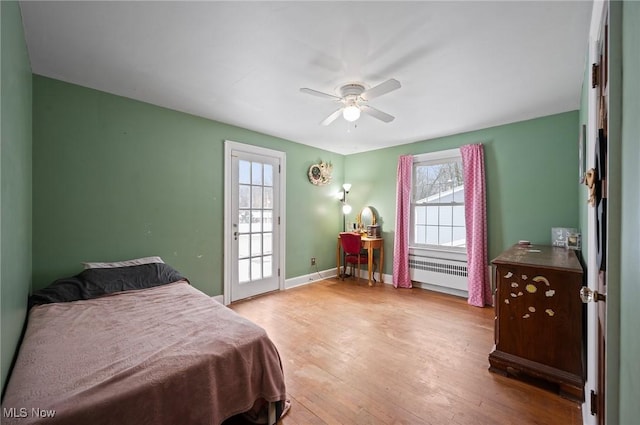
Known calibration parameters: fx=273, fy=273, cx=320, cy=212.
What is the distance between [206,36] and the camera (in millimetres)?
1872

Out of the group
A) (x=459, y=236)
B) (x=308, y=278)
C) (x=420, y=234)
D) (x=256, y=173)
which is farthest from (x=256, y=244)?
(x=459, y=236)

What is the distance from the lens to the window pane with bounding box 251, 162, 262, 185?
3.98 metres

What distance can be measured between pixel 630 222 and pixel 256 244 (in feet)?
12.5

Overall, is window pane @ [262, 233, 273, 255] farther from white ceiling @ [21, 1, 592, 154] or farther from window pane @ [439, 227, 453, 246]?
window pane @ [439, 227, 453, 246]

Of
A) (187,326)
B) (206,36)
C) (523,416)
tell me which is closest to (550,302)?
(523,416)

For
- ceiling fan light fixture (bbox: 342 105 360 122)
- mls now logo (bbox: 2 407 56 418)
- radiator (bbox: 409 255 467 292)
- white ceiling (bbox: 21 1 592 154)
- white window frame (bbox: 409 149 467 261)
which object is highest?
white ceiling (bbox: 21 1 592 154)

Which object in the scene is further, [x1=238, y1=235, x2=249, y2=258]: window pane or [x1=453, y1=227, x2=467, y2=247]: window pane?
[x1=453, y1=227, x2=467, y2=247]: window pane

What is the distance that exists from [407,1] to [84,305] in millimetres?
3012

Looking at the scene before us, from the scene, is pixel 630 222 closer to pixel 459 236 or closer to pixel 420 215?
pixel 459 236

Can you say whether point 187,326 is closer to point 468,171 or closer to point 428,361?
point 428,361

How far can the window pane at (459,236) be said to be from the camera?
403 cm

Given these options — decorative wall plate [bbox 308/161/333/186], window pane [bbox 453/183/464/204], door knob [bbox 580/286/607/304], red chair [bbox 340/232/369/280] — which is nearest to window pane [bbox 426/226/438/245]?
window pane [bbox 453/183/464/204]

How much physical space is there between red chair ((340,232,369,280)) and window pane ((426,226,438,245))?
3.58ft

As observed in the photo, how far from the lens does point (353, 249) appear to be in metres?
4.68
